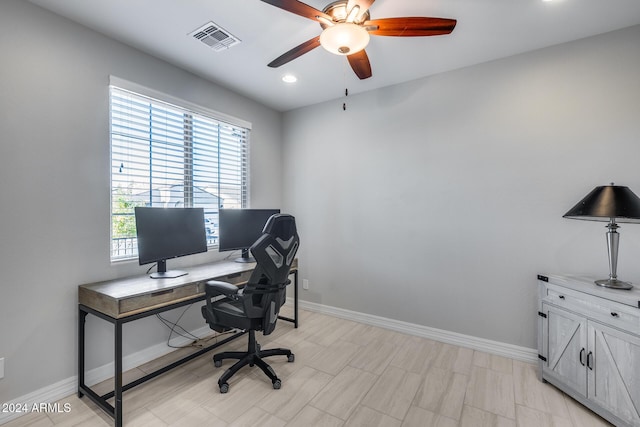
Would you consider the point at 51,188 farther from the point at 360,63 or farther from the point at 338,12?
the point at 360,63

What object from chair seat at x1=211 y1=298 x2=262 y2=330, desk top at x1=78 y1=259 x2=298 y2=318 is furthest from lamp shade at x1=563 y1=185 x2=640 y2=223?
desk top at x1=78 y1=259 x2=298 y2=318

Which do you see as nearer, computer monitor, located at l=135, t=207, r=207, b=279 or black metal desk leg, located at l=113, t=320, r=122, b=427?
black metal desk leg, located at l=113, t=320, r=122, b=427

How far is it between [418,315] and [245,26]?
3.10 metres

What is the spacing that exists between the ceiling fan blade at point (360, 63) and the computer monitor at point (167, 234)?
1.80 meters

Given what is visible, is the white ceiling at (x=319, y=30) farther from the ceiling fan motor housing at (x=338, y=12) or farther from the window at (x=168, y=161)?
the window at (x=168, y=161)

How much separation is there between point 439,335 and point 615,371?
1.34 m

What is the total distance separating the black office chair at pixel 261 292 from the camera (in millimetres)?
2086

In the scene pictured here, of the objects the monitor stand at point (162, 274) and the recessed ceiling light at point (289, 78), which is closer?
the monitor stand at point (162, 274)

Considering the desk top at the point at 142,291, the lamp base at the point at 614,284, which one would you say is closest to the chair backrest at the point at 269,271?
the desk top at the point at 142,291

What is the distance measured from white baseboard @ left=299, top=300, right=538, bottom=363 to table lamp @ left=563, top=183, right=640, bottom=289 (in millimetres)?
966

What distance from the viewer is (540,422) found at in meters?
1.79

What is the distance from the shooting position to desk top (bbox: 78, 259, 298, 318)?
1.79 m

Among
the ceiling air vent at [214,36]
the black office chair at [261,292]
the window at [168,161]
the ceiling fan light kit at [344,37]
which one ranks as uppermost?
the ceiling air vent at [214,36]

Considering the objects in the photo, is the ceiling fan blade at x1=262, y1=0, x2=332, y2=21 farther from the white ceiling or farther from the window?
the window
